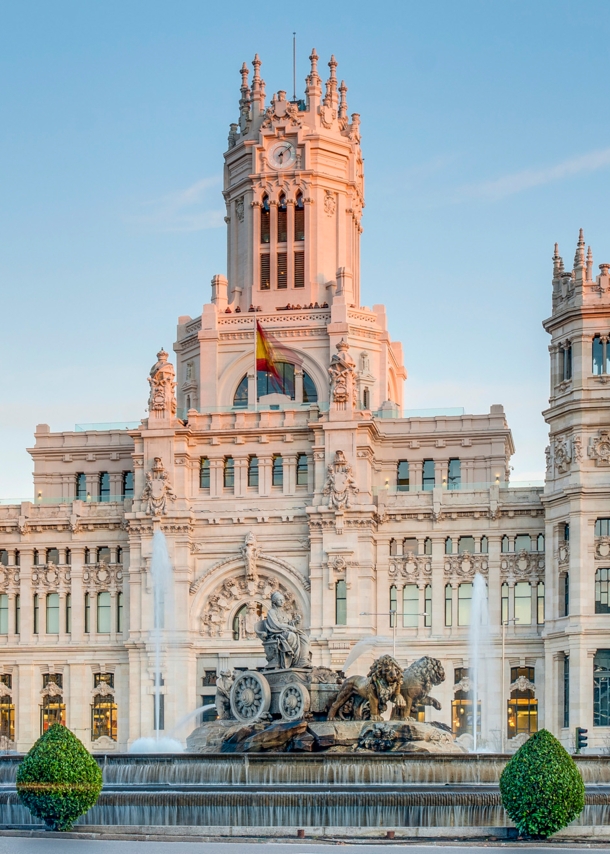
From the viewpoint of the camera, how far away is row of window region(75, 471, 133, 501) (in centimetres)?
11212

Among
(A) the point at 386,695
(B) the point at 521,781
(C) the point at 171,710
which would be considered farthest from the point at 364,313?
(B) the point at 521,781

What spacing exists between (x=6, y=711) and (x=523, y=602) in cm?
3199

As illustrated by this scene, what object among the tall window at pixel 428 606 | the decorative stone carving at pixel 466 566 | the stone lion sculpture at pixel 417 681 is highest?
the decorative stone carving at pixel 466 566

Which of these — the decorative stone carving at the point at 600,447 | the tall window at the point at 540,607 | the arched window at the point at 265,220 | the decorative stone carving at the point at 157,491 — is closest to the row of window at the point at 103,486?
the decorative stone carving at the point at 157,491

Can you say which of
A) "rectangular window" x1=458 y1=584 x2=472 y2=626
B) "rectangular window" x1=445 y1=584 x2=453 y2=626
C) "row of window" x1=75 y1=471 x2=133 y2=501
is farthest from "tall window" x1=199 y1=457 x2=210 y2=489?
"rectangular window" x1=458 y1=584 x2=472 y2=626

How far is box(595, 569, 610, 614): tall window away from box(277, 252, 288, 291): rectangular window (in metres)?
32.5

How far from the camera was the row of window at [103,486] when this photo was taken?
11212 cm

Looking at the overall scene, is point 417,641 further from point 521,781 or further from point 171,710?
point 521,781

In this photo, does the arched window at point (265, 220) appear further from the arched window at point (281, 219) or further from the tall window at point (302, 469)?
the tall window at point (302, 469)

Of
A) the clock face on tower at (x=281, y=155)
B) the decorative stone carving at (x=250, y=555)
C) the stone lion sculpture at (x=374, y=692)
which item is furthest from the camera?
the clock face on tower at (x=281, y=155)

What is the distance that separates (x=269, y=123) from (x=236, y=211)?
20.9ft

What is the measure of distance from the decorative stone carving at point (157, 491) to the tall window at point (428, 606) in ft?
52.3

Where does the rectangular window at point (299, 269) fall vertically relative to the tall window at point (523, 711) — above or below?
above

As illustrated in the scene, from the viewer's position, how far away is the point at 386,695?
62031 mm
